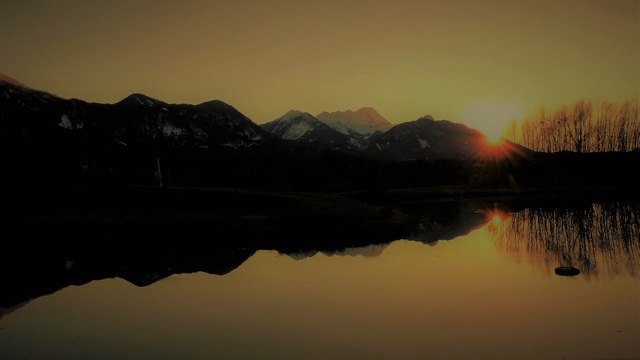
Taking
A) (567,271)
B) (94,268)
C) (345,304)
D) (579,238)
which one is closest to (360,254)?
(345,304)

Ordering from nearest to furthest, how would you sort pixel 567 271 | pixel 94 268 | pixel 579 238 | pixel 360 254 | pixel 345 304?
pixel 345 304 → pixel 567 271 → pixel 94 268 → pixel 360 254 → pixel 579 238

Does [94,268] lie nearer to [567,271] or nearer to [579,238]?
[567,271]

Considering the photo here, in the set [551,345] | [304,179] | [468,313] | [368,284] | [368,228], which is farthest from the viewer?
A: [304,179]

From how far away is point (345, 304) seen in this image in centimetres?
3659

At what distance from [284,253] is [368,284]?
19.5 meters

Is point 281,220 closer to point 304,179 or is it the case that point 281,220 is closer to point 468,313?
point 468,313

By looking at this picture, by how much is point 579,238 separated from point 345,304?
40722mm

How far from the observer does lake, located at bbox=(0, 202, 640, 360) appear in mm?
26906

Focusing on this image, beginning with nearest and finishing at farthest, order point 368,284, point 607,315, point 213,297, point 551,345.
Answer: point 551,345
point 607,315
point 213,297
point 368,284

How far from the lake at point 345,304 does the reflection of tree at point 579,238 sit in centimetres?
37

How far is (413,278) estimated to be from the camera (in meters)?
45.1

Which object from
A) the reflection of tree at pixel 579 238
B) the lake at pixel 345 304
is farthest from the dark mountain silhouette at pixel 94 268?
the reflection of tree at pixel 579 238

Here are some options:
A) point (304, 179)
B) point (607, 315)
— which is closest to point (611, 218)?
point (607, 315)

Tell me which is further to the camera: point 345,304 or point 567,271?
point 567,271
